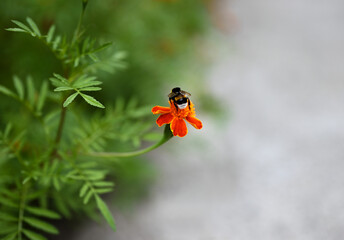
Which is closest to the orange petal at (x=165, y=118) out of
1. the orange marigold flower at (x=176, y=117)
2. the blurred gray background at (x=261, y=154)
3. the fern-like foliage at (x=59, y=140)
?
the orange marigold flower at (x=176, y=117)

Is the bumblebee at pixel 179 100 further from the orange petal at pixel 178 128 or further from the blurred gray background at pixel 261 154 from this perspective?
the blurred gray background at pixel 261 154

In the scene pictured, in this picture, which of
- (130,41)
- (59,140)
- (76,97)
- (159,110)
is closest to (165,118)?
(159,110)

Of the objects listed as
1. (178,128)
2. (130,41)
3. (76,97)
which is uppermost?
(130,41)

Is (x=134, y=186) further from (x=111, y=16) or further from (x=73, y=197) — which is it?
(x=111, y=16)

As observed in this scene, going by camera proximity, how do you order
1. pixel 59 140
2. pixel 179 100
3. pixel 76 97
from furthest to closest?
pixel 76 97 < pixel 59 140 < pixel 179 100

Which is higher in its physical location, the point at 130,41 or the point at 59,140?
the point at 130,41

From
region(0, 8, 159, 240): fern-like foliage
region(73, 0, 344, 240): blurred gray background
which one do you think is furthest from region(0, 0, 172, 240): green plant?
region(73, 0, 344, 240): blurred gray background

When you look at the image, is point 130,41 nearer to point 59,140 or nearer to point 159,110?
point 59,140

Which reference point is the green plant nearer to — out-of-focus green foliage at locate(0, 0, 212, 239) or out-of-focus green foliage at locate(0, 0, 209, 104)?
out-of-focus green foliage at locate(0, 0, 212, 239)
